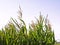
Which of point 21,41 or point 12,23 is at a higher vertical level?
point 12,23

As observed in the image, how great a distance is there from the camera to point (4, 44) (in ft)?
34.8

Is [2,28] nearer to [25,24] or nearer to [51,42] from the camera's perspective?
[25,24]

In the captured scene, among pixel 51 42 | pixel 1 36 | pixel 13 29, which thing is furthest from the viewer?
pixel 1 36

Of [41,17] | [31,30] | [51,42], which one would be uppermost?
[41,17]

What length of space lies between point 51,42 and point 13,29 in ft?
7.08

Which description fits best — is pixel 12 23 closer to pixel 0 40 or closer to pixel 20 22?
pixel 20 22

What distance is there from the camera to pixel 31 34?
1013 cm

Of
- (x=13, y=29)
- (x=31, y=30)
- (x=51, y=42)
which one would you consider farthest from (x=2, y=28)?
(x=51, y=42)

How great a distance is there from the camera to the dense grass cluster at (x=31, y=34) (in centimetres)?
975

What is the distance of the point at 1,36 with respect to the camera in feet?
35.9

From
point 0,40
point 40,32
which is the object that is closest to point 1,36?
point 0,40

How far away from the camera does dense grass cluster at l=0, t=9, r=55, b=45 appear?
975 centimetres

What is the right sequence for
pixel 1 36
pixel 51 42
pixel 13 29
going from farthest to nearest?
pixel 1 36 < pixel 13 29 < pixel 51 42

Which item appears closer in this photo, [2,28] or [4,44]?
[4,44]
